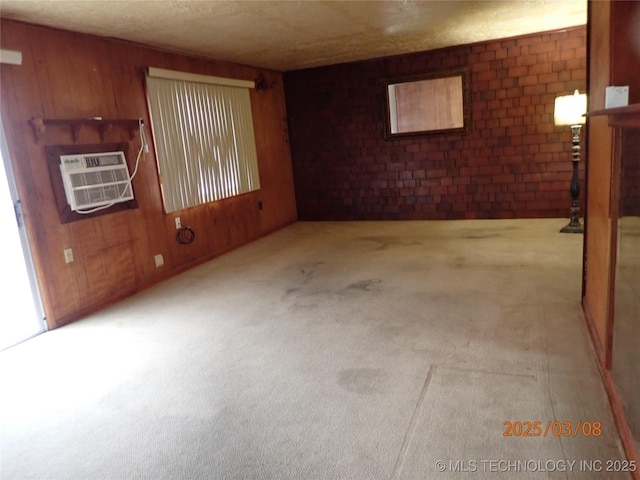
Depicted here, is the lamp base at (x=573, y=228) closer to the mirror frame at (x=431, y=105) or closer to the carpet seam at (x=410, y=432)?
the mirror frame at (x=431, y=105)

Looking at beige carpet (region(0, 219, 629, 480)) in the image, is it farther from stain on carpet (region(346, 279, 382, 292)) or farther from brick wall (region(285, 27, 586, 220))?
brick wall (region(285, 27, 586, 220))

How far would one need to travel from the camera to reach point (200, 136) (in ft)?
18.0

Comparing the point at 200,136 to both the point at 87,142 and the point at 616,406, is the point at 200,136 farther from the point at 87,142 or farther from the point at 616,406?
the point at 616,406

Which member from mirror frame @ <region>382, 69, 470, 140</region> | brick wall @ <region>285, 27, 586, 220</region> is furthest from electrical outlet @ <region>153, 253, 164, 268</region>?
mirror frame @ <region>382, 69, 470, 140</region>

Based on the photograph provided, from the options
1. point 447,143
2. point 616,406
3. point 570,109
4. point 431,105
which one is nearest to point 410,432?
point 616,406

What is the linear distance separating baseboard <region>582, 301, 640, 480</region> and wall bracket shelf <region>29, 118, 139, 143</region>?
4179 millimetres

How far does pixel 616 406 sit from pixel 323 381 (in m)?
1.40

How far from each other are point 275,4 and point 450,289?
2805 millimetres

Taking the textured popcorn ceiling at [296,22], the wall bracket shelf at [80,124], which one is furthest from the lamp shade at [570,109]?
the wall bracket shelf at [80,124]

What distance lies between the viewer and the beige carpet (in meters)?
1.96

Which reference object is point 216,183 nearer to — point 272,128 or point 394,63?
point 272,128

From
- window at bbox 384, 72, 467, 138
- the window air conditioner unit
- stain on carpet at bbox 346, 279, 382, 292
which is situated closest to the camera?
the window air conditioner unit

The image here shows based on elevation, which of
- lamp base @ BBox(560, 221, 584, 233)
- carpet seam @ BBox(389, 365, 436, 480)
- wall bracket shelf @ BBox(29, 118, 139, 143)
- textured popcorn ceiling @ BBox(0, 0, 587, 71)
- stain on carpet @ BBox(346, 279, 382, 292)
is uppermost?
textured popcorn ceiling @ BBox(0, 0, 587, 71)

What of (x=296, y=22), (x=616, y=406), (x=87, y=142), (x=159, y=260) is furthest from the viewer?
(x=159, y=260)
